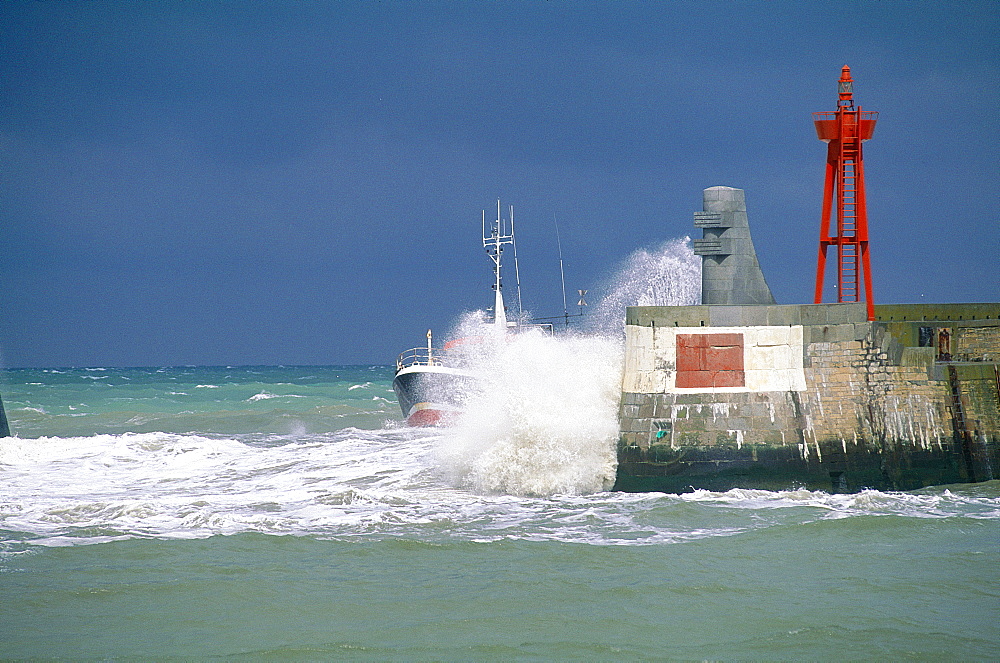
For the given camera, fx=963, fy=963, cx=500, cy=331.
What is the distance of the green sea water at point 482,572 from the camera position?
6.07 metres

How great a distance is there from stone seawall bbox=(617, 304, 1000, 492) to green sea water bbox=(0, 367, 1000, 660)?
327mm

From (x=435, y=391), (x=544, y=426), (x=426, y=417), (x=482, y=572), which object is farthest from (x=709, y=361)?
(x=426, y=417)

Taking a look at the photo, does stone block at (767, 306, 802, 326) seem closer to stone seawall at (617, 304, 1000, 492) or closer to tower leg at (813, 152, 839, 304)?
stone seawall at (617, 304, 1000, 492)

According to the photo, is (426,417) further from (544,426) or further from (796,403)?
(796,403)

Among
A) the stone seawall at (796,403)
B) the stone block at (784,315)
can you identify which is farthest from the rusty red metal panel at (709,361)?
the stone block at (784,315)

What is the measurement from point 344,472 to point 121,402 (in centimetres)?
3156

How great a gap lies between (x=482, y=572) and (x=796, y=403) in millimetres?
4735

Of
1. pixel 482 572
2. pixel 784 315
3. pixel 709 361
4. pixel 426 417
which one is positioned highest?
pixel 784 315

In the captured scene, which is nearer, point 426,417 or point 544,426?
point 544,426

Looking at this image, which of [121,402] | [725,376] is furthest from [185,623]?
[121,402]

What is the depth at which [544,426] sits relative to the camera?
1173cm

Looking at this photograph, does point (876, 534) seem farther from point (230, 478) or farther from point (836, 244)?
point (230, 478)

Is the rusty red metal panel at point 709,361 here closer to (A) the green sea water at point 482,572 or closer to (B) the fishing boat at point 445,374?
(A) the green sea water at point 482,572

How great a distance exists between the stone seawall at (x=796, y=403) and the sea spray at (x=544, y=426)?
603 millimetres
